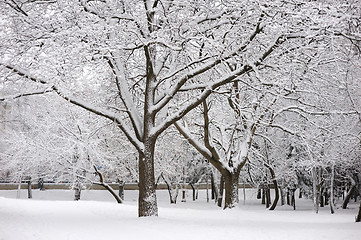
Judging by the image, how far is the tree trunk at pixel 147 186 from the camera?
11.2 meters

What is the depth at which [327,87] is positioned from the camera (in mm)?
14062

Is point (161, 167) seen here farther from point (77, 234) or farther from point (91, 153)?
point (77, 234)

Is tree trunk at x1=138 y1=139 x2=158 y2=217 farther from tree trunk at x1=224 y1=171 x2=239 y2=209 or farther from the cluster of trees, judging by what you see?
tree trunk at x1=224 y1=171 x2=239 y2=209

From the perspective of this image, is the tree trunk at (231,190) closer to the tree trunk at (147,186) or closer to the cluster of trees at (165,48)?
the cluster of trees at (165,48)

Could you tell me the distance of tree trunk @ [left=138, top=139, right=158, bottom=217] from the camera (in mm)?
11219

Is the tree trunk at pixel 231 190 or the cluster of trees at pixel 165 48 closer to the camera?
the cluster of trees at pixel 165 48

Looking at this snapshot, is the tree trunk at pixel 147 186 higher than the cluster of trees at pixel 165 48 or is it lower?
lower

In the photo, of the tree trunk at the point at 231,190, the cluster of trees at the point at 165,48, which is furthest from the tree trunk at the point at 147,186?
the tree trunk at the point at 231,190

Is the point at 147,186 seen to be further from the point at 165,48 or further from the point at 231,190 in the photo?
the point at 231,190

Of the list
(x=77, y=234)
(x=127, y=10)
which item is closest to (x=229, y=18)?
(x=127, y=10)

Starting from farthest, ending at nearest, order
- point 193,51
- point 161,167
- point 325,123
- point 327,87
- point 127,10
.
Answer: point 161,167, point 325,123, point 327,87, point 193,51, point 127,10

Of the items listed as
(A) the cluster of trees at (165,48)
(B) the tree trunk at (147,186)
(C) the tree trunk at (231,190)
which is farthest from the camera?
(C) the tree trunk at (231,190)

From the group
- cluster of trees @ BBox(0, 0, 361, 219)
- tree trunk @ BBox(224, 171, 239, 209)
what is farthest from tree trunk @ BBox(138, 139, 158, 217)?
tree trunk @ BBox(224, 171, 239, 209)

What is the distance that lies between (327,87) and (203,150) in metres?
5.41
